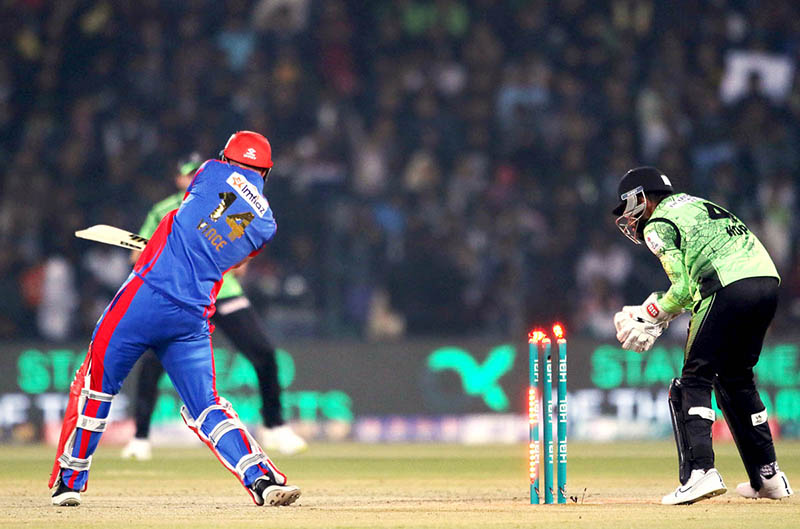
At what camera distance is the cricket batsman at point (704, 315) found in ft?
26.8

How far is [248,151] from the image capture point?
800 centimetres

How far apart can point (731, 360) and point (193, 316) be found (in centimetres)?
316

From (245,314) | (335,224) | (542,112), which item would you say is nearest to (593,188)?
(542,112)

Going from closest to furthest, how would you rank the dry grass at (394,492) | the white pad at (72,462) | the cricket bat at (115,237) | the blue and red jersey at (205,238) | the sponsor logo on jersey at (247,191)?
the dry grass at (394,492) → the blue and red jersey at (205,238) → the sponsor logo on jersey at (247,191) → the white pad at (72,462) → the cricket bat at (115,237)

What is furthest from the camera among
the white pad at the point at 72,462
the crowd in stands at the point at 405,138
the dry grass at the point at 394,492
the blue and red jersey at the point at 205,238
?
the crowd in stands at the point at 405,138

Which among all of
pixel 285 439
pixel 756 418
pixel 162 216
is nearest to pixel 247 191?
pixel 756 418

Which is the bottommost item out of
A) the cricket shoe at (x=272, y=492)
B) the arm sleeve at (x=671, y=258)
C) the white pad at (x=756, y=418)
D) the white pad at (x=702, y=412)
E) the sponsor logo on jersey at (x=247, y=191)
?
the cricket shoe at (x=272, y=492)

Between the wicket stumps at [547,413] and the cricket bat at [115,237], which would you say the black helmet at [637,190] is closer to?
the wicket stumps at [547,413]

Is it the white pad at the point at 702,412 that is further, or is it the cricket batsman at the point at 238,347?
the cricket batsman at the point at 238,347

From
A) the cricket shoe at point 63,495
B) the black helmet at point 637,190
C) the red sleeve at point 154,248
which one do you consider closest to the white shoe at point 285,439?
the cricket shoe at point 63,495

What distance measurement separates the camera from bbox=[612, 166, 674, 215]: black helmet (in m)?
8.40

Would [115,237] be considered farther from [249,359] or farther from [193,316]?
[249,359]

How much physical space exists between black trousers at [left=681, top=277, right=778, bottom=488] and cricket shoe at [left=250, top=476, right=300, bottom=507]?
2354 millimetres

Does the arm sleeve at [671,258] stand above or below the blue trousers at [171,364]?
above
